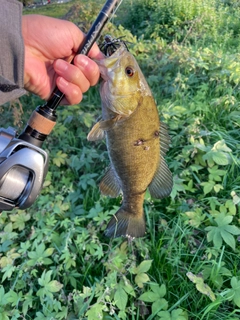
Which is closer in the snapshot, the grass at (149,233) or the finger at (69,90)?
the finger at (69,90)

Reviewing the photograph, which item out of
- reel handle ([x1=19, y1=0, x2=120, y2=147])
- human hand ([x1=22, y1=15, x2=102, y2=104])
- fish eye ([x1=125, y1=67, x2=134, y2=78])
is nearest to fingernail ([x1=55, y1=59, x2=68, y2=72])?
human hand ([x1=22, y1=15, x2=102, y2=104])

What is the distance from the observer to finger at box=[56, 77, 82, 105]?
1.46m

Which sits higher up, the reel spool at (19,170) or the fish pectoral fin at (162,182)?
the fish pectoral fin at (162,182)

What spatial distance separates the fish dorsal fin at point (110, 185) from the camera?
1598 mm

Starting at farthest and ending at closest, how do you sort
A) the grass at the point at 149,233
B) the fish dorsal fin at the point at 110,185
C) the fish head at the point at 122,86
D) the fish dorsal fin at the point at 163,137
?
the grass at the point at 149,233 < the fish dorsal fin at the point at 110,185 < the fish dorsal fin at the point at 163,137 < the fish head at the point at 122,86

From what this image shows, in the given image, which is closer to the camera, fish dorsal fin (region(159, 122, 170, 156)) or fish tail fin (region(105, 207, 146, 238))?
fish dorsal fin (region(159, 122, 170, 156))

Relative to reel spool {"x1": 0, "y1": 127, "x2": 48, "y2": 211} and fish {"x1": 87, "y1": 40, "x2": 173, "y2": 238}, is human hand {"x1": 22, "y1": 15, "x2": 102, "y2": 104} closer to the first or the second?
fish {"x1": 87, "y1": 40, "x2": 173, "y2": 238}

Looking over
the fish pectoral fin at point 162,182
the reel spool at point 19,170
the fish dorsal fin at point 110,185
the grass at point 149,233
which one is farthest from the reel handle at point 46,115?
the grass at point 149,233

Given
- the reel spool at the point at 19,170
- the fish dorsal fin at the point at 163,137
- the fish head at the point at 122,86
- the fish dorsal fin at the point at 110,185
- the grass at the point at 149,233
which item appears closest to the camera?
the reel spool at the point at 19,170

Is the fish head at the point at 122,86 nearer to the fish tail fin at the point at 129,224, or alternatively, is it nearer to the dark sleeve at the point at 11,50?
the dark sleeve at the point at 11,50

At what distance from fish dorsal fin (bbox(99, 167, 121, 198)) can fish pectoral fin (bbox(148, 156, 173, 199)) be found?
0.16 m

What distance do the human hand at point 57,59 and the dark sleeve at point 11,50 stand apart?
197mm

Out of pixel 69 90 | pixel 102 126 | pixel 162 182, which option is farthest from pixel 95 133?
pixel 162 182

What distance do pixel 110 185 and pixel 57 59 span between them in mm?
618
